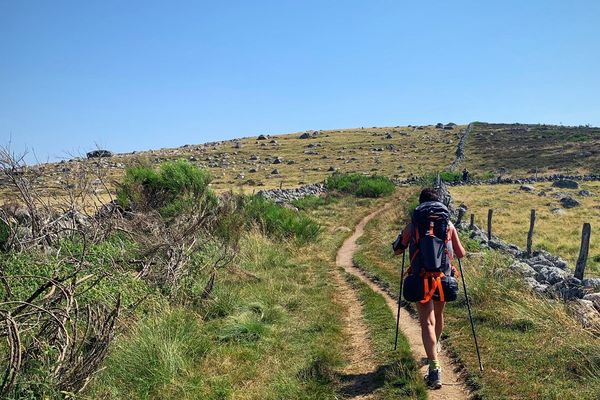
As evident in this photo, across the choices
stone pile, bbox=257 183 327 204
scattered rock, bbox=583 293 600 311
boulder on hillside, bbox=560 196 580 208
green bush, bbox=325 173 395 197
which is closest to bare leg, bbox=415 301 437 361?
scattered rock, bbox=583 293 600 311

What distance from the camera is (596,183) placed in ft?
133

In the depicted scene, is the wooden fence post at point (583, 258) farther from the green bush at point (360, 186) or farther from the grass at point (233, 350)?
the green bush at point (360, 186)

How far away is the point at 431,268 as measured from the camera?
4.99m

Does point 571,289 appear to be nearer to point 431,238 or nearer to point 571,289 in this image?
point 571,289

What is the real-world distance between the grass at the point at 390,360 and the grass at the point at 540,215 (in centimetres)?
832

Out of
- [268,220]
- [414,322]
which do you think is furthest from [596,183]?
[414,322]

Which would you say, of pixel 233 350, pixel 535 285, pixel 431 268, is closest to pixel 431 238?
pixel 431 268

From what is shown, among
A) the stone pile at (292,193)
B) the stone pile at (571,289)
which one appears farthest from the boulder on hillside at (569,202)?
the stone pile at (571,289)

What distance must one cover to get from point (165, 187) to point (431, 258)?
10089mm

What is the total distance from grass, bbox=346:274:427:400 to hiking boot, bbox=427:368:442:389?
0.10m

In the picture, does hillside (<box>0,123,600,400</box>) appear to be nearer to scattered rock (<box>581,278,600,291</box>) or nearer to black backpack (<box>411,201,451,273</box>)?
scattered rock (<box>581,278,600,291</box>)

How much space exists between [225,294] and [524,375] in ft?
15.2

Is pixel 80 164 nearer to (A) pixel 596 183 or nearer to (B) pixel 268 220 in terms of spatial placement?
(B) pixel 268 220

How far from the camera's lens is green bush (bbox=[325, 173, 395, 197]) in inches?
1258
